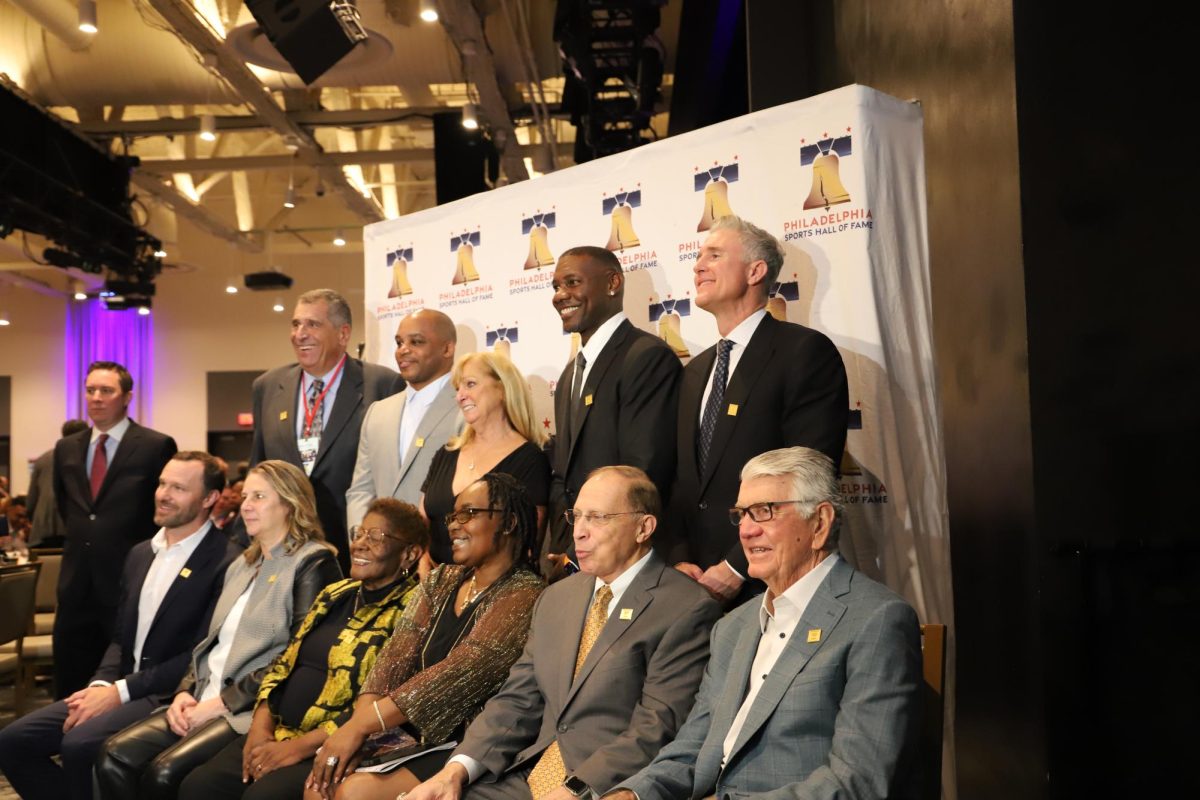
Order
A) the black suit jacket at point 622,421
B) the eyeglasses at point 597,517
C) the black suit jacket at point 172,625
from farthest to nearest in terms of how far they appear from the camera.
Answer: the black suit jacket at point 172,625
the black suit jacket at point 622,421
the eyeglasses at point 597,517

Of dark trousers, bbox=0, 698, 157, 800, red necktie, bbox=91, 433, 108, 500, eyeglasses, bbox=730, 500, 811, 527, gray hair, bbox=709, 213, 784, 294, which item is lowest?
dark trousers, bbox=0, 698, 157, 800

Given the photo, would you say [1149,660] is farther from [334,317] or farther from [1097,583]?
[334,317]

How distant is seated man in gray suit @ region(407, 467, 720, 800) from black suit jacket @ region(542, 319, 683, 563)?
1.36 feet

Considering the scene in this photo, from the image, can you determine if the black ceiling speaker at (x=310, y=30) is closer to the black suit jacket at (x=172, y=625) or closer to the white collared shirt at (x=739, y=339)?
the black suit jacket at (x=172, y=625)

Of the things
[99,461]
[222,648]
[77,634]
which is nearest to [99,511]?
[99,461]

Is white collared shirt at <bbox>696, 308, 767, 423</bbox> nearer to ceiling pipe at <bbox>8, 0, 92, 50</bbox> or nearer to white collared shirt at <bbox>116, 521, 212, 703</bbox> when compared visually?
white collared shirt at <bbox>116, 521, 212, 703</bbox>

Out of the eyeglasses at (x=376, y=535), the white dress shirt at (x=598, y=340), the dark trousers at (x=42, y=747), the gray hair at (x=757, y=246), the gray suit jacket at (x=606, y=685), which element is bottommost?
the dark trousers at (x=42, y=747)

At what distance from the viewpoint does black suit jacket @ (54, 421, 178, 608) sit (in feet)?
18.7

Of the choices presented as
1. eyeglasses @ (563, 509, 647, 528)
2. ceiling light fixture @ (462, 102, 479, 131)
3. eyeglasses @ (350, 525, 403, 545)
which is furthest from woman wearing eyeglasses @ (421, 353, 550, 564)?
ceiling light fixture @ (462, 102, 479, 131)

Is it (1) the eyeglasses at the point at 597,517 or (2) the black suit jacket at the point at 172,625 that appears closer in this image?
(1) the eyeglasses at the point at 597,517

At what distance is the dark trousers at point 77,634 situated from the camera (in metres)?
5.70

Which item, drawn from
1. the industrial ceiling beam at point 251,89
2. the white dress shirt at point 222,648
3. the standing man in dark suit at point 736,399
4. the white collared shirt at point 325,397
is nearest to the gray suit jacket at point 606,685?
the standing man in dark suit at point 736,399

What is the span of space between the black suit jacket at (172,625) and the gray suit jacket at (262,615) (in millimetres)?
160

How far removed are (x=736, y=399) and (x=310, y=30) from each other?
3830mm
